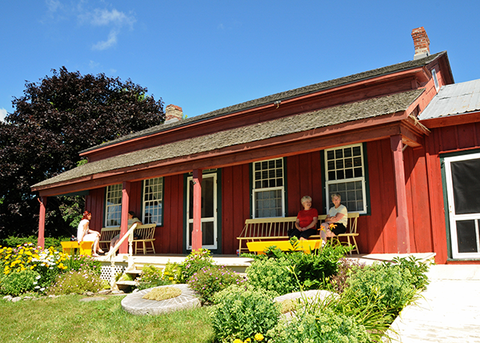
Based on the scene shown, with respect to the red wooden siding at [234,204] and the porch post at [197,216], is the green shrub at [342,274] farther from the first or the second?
the red wooden siding at [234,204]

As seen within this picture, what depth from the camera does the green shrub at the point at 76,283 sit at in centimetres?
862

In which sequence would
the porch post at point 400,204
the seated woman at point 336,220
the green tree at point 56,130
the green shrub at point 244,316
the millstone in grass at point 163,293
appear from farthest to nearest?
the green tree at point 56,130, the seated woman at point 336,220, the porch post at point 400,204, the millstone in grass at point 163,293, the green shrub at point 244,316

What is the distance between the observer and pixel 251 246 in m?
7.44

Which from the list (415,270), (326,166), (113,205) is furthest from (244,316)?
(113,205)

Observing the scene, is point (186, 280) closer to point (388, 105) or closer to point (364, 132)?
point (364, 132)

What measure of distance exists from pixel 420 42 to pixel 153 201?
31.5 ft

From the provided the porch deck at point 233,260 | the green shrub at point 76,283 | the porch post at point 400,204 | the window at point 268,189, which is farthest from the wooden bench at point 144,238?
the porch post at point 400,204

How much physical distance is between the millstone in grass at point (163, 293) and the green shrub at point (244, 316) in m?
2.59

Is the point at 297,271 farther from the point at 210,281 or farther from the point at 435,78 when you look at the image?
the point at 435,78

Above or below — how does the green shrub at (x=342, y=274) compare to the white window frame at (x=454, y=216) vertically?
below

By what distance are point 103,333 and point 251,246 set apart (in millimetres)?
3141

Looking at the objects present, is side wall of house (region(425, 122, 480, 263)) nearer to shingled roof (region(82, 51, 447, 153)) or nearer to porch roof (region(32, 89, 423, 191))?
porch roof (region(32, 89, 423, 191))

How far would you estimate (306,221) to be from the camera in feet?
28.4

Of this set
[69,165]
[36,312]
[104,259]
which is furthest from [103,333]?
[69,165]
